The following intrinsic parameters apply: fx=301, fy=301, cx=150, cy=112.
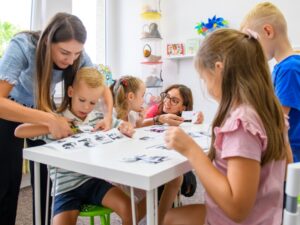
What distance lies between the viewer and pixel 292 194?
462 mm

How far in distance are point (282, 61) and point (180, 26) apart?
2.00 metres

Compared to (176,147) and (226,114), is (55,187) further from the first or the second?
(226,114)

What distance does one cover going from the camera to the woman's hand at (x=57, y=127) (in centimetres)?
106

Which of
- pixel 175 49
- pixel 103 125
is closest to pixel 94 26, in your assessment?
pixel 175 49

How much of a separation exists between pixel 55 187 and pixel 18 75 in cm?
44

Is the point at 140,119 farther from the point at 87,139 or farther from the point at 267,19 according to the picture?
the point at 267,19

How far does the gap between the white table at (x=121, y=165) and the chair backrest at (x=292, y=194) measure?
0.30m

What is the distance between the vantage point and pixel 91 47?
310 cm

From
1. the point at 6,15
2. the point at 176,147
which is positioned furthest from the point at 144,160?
the point at 6,15

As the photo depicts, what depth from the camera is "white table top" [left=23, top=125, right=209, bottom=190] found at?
0.70 meters

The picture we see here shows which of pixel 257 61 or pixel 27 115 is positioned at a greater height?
pixel 257 61

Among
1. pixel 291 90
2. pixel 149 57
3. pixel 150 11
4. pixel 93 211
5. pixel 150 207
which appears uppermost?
pixel 150 11

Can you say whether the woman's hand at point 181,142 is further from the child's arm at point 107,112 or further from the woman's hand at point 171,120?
the woman's hand at point 171,120

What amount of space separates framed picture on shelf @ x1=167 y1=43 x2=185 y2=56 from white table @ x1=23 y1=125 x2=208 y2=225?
79.3 inches
